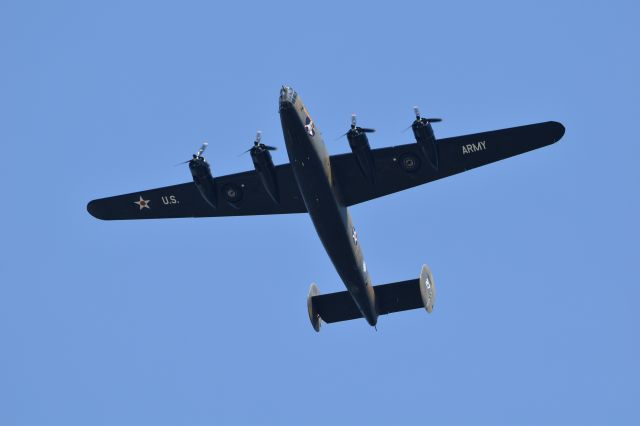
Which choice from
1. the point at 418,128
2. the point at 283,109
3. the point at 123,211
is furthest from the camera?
the point at 123,211

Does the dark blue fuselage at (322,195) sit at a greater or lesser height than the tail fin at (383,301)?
greater

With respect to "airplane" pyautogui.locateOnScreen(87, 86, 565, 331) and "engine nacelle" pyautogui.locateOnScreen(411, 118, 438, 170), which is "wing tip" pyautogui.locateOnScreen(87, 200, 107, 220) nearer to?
"airplane" pyautogui.locateOnScreen(87, 86, 565, 331)

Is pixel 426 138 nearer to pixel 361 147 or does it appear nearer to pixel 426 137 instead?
pixel 426 137

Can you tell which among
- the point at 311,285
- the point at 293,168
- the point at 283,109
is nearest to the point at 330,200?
the point at 293,168

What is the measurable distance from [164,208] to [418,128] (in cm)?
1086

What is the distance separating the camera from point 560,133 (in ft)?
120

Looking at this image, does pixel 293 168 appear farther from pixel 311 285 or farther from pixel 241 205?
pixel 311 285

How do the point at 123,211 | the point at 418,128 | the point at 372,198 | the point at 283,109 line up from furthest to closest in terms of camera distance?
the point at 123,211, the point at 372,198, the point at 418,128, the point at 283,109

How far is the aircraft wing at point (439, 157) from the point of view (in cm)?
3703

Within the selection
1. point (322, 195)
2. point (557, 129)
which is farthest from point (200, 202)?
point (557, 129)

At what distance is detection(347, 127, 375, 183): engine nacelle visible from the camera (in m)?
36.6

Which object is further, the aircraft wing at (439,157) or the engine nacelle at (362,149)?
the aircraft wing at (439,157)

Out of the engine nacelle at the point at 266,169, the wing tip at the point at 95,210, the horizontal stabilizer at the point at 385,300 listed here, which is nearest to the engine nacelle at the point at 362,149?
the engine nacelle at the point at 266,169

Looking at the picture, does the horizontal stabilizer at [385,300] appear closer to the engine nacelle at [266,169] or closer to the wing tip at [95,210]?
the engine nacelle at [266,169]
